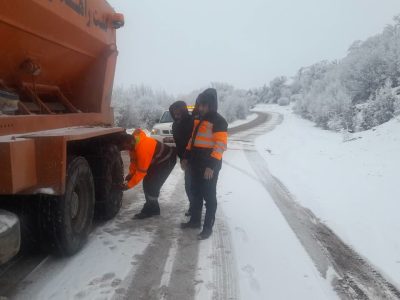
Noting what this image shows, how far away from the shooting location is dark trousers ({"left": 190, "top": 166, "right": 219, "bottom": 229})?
15.0ft

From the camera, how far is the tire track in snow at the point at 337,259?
10.9 ft

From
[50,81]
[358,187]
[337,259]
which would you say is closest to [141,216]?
[50,81]

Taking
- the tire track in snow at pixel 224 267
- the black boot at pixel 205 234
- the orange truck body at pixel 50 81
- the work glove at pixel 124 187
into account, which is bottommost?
the tire track in snow at pixel 224 267

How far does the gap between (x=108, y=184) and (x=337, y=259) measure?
109 inches

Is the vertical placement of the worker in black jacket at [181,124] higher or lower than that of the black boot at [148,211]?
higher

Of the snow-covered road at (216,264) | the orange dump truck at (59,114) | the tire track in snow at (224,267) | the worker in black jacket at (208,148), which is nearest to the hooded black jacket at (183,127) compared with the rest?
the worker in black jacket at (208,148)

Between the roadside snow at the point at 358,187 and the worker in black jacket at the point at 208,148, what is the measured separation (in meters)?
1.63

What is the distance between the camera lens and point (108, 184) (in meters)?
4.86

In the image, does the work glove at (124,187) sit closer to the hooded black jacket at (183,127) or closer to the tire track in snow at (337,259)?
the hooded black jacket at (183,127)

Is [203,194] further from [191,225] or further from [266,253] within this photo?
[266,253]

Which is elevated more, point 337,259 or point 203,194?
point 203,194

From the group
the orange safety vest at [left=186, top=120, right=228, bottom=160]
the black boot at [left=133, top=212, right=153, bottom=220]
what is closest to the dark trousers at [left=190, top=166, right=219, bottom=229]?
the orange safety vest at [left=186, top=120, right=228, bottom=160]

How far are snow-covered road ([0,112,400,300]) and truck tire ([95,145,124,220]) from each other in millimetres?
173

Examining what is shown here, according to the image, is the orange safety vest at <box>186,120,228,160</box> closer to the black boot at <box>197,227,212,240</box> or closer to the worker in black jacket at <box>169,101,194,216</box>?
the worker in black jacket at <box>169,101,194,216</box>
